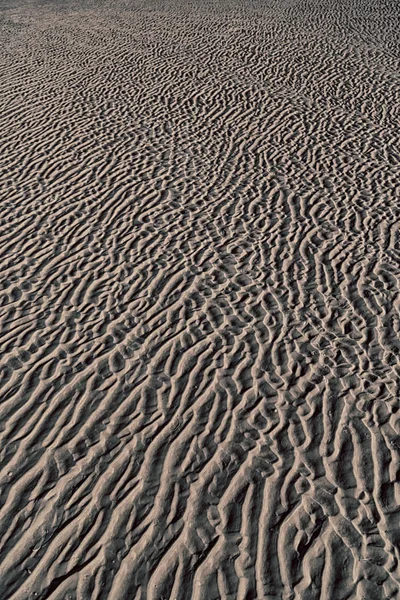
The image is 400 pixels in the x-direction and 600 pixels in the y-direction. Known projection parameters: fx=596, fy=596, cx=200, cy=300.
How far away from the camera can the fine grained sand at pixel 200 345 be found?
5.03 m

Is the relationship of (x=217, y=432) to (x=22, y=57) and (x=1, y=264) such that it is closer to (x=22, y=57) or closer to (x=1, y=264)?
(x=1, y=264)

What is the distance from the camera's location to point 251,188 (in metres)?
11.1

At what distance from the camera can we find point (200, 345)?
23.7 feet

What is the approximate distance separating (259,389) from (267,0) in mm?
23385

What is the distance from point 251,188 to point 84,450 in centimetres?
669

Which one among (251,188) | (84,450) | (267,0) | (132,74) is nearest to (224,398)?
(84,450)

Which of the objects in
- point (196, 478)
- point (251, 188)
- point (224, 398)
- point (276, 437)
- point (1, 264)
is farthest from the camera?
point (251, 188)

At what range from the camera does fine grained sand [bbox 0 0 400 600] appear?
5031 mm

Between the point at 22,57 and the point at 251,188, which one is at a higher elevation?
the point at 22,57

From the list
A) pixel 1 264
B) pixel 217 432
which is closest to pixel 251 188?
pixel 1 264

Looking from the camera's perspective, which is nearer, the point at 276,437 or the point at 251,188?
the point at 276,437

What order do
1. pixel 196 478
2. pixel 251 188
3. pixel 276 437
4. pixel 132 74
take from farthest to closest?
1. pixel 132 74
2. pixel 251 188
3. pixel 276 437
4. pixel 196 478

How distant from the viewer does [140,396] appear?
257 inches

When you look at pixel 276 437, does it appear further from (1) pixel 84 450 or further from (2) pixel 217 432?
(1) pixel 84 450
